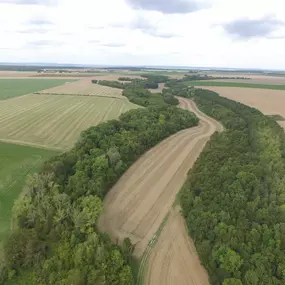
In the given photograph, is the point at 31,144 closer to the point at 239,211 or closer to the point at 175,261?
the point at 175,261

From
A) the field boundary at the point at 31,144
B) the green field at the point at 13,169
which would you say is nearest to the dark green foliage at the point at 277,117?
the field boundary at the point at 31,144

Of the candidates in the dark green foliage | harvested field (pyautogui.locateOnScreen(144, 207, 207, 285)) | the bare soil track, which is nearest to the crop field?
the bare soil track

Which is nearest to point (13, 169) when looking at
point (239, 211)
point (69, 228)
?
point (69, 228)

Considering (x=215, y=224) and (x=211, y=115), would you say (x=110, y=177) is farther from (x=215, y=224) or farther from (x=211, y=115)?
(x=211, y=115)

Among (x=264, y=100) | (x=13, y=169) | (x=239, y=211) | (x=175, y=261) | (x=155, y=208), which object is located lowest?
(x=175, y=261)

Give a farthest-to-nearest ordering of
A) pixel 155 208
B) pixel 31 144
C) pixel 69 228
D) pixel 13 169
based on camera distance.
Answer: pixel 31 144
pixel 13 169
pixel 155 208
pixel 69 228

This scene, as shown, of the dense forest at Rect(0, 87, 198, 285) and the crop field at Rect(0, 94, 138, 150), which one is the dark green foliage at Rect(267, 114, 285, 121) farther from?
the dense forest at Rect(0, 87, 198, 285)

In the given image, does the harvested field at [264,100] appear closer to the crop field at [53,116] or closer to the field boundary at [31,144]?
the crop field at [53,116]
